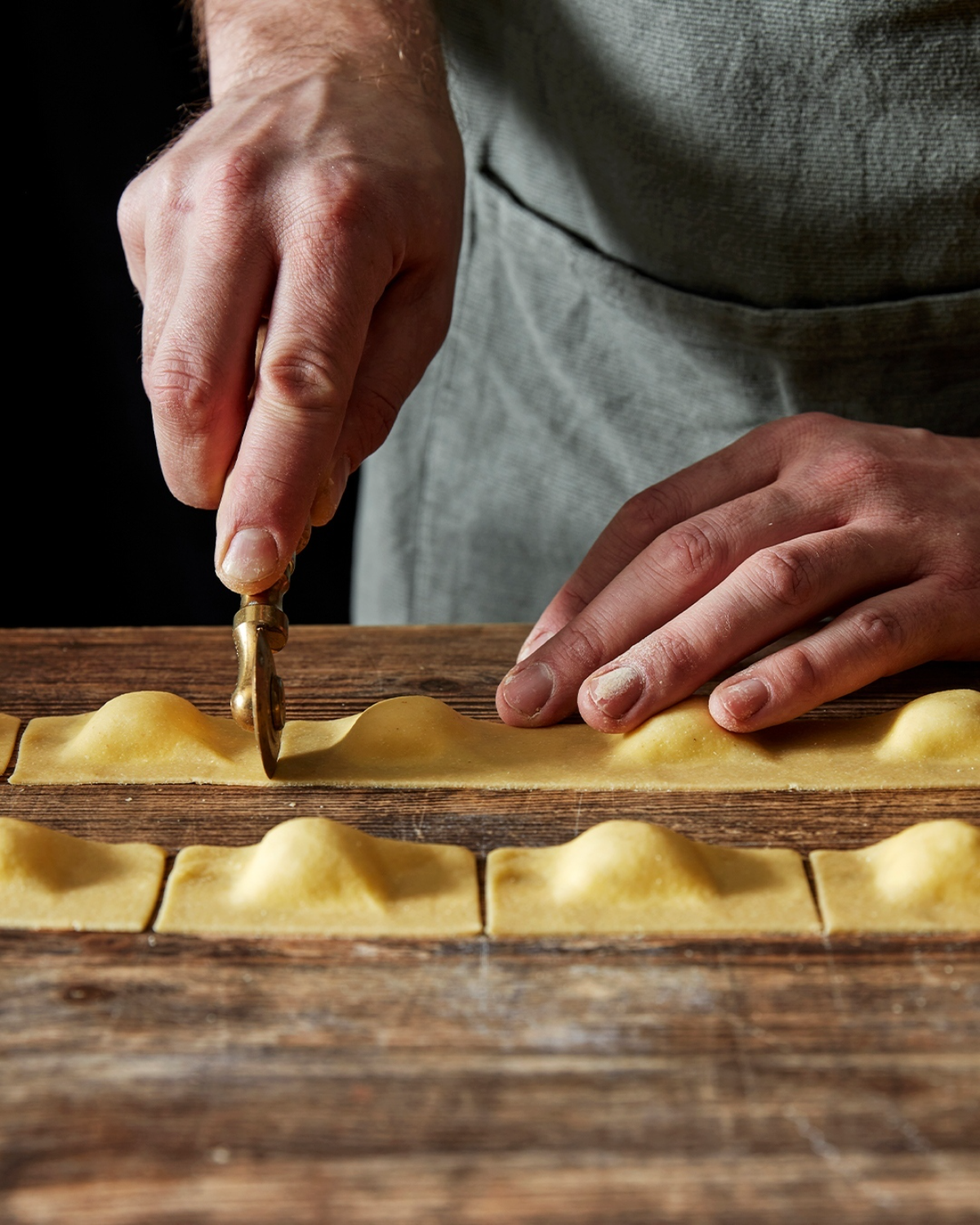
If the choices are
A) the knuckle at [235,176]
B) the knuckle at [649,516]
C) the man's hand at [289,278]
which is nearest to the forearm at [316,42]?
the man's hand at [289,278]

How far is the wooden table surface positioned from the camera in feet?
1.82

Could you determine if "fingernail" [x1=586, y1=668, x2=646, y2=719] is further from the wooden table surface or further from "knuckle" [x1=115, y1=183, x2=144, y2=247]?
"knuckle" [x1=115, y1=183, x2=144, y2=247]

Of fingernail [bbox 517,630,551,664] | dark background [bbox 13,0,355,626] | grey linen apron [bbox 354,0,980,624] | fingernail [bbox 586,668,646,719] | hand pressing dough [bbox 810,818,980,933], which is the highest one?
dark background [bbox 13,0,355,626]

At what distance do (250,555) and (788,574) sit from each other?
1.36 feet

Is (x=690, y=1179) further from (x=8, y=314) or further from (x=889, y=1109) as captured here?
(x=8, y=314)

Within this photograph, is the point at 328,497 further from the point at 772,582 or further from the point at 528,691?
the point at 772,582

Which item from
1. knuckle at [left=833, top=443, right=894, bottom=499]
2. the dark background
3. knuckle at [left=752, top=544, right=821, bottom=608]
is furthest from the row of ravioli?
the dark background

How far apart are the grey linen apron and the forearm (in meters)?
0.19

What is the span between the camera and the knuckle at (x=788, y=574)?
93 cm

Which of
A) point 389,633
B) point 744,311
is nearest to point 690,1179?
point 389,633

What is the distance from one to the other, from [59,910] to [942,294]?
990 mm

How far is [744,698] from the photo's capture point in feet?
2.86

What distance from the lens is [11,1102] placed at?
60 cm

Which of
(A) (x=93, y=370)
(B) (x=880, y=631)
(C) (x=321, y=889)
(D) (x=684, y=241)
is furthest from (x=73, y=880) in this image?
(A) (x=93, y=370)
